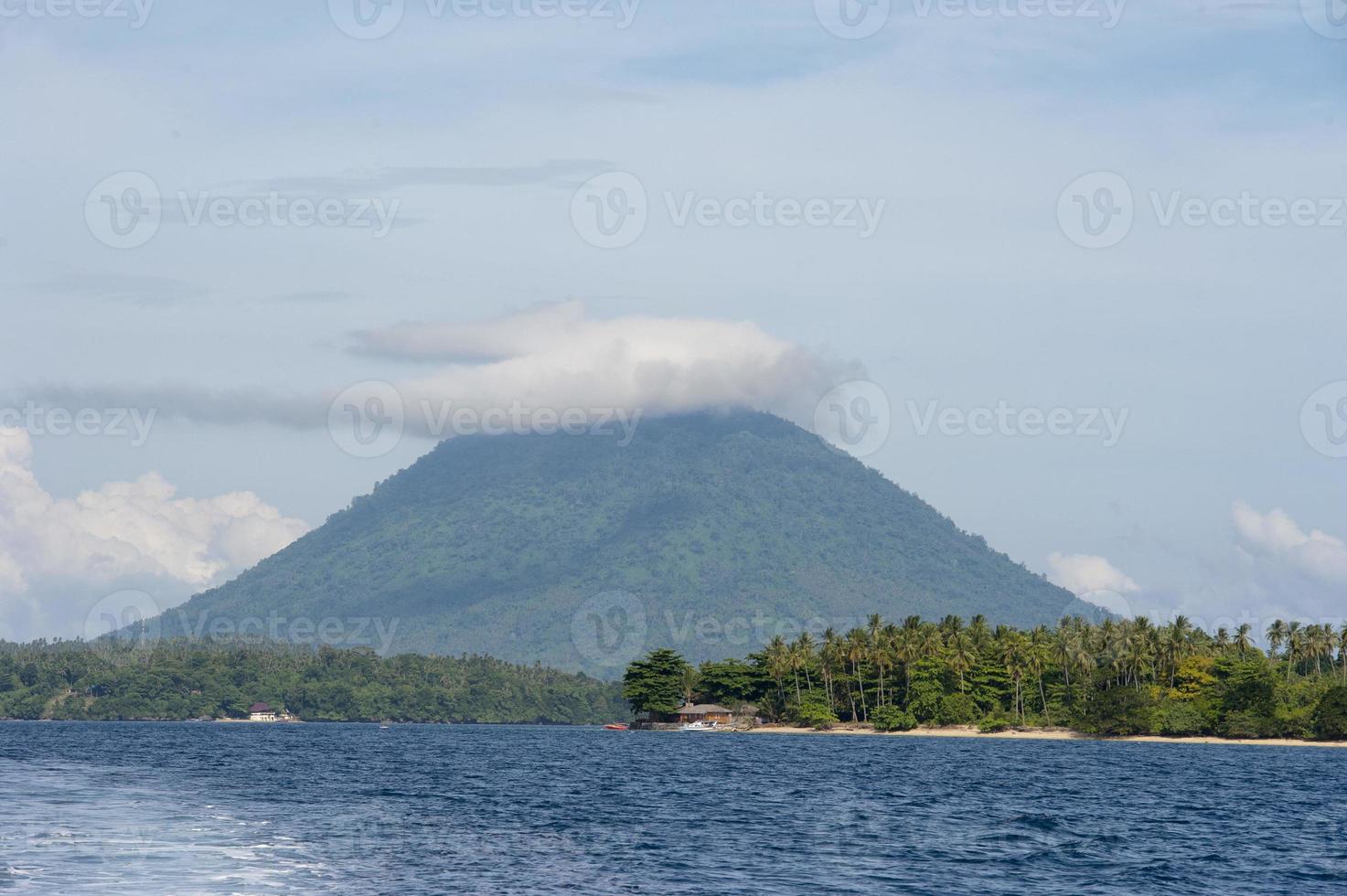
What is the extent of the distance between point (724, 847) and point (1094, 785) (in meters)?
58.3

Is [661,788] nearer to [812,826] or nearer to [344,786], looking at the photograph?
[344,786]

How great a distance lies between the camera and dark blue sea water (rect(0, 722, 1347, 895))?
66.1m

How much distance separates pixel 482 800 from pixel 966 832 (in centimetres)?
3437

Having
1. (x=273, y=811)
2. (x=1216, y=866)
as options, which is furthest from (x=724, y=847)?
(x=273, y=811)

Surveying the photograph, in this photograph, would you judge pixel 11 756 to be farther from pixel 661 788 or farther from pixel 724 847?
pixel 724 847

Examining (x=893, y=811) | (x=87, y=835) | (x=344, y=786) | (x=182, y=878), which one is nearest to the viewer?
(x=182, y=878)

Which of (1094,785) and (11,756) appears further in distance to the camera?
(11,756)

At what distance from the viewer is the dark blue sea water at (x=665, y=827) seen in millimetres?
66125

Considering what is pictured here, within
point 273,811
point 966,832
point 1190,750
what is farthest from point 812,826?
point 1190,750

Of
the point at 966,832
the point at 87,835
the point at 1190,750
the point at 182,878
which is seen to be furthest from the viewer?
the point at 1190,750

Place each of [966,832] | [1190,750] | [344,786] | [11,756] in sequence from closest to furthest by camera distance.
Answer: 1. [966,832]
2. [344,786]
3. [11,756]
4. [1190,750]

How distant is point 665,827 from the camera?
291ft

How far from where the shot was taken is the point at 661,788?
122 metres

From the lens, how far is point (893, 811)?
100m
